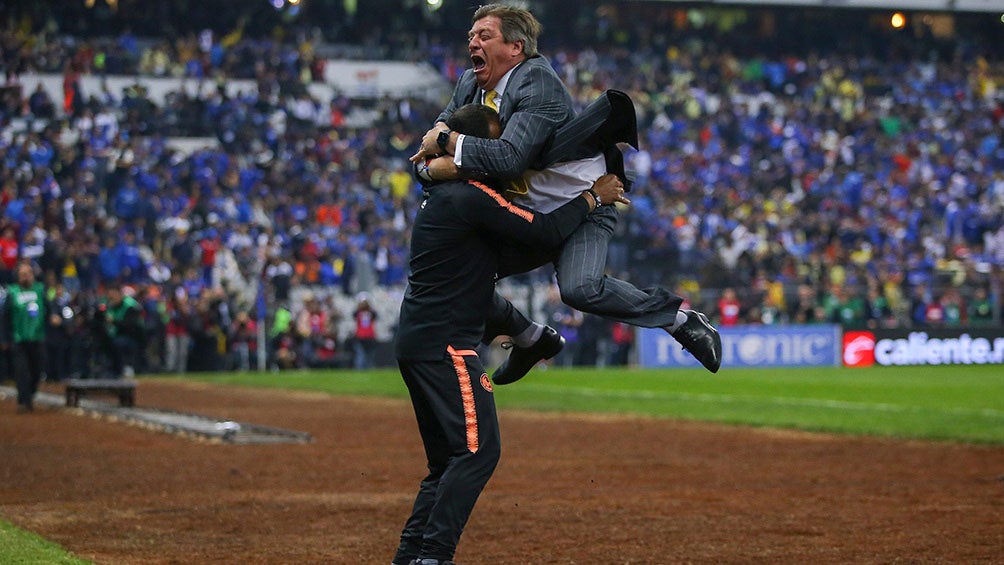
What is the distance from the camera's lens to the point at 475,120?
536 centimetres

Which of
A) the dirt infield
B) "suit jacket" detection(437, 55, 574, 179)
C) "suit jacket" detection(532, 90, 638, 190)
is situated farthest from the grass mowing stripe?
"suit jacket" detection(437, 55, 574, 179)

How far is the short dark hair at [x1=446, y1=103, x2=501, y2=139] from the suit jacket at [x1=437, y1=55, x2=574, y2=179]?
0.19 ft

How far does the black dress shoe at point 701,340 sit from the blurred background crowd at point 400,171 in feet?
57.2

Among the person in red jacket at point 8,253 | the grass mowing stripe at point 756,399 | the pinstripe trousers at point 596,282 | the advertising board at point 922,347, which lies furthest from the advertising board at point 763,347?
the pinstripe trousers at point 596,282

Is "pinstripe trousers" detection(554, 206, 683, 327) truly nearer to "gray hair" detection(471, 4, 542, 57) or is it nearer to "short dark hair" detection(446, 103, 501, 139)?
"short dark hair" detection(446, 103, 501, 139)

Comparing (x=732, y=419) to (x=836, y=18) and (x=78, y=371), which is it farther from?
(x=836, y=18)

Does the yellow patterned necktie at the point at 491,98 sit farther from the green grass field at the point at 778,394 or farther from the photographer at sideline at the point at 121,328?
the photographer at sideline at the point at 121,328

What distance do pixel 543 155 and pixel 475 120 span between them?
1.05 feet

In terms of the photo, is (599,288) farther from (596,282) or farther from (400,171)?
(400,171)

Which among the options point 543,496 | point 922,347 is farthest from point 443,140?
point 922,347

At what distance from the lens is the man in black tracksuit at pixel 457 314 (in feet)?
17.5

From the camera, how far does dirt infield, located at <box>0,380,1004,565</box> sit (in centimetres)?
726

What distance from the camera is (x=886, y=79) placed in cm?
4359

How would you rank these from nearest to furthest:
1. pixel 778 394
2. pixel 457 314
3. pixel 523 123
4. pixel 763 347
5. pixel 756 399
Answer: pixel 523 123 < pixel 457 314 < pixel 756 399 < pixel 778 394 < pixel 763 347
